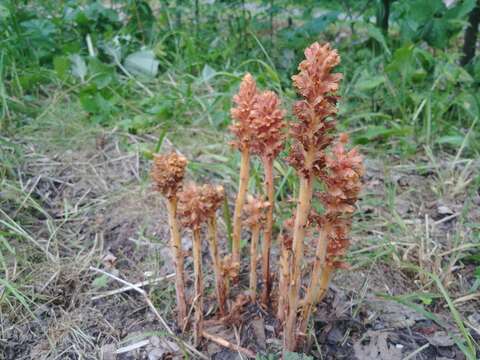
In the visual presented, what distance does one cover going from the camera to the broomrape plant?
1158 millimetres

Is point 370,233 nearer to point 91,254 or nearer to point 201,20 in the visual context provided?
point 91,254

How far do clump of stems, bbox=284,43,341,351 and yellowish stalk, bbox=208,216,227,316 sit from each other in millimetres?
256

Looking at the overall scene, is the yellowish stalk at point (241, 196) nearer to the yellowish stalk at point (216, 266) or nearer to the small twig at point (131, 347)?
the yellowish stalk at point (216, 266)

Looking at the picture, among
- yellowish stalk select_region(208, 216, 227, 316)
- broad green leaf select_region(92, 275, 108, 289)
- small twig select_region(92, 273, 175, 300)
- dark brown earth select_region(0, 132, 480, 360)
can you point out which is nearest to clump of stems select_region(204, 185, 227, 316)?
yellowish stalk select_region(208, 216, 227, 316)

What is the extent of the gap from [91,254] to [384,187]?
4.49ft

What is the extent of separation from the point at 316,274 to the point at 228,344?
40 centimetres

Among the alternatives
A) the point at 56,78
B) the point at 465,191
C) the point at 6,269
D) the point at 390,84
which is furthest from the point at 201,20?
the point at 6,269

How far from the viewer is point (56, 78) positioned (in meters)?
3.15

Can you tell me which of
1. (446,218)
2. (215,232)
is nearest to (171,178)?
(215,232)

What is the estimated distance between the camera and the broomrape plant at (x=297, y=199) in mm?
1158

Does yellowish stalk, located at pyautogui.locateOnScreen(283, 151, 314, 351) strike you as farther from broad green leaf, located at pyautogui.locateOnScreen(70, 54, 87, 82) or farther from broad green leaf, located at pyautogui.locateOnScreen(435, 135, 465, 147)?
broad green leaf, located at pyautogui.locateOnScreen(70, 54, 87, 82)

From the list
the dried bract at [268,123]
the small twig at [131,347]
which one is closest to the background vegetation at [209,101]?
the small twig at [131,347]

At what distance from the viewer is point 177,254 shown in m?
1.47

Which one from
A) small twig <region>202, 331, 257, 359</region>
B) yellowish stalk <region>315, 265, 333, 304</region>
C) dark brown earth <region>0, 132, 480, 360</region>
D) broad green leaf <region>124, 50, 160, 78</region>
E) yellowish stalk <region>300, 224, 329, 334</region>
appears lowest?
dark brown earth <region>0, 132, 480, 360</region>
